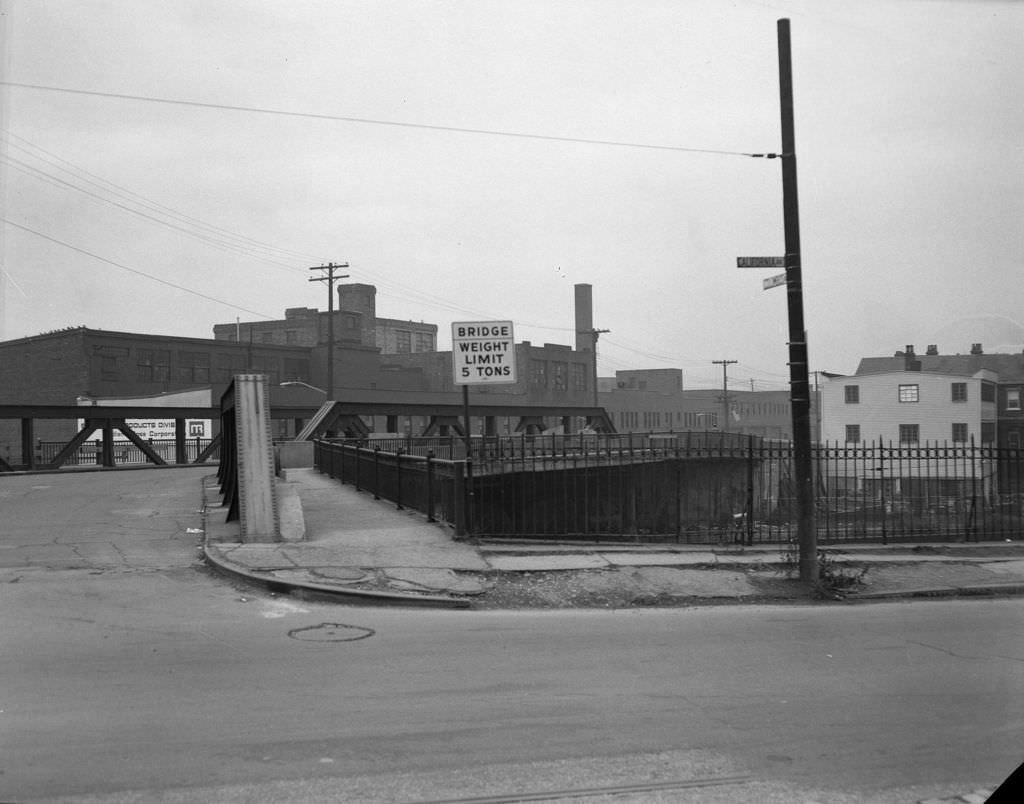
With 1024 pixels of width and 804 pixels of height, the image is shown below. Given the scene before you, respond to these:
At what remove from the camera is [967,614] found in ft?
34.0

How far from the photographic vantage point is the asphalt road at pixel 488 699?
521 centimetres

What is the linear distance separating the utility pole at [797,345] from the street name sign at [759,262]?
0.32 feet

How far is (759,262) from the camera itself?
11875mm

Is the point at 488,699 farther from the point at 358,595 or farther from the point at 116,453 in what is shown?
the point at 116,453

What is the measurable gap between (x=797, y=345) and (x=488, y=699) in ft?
22.4

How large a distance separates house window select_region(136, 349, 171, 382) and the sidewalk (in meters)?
58.7

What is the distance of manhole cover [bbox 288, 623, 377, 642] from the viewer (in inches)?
337

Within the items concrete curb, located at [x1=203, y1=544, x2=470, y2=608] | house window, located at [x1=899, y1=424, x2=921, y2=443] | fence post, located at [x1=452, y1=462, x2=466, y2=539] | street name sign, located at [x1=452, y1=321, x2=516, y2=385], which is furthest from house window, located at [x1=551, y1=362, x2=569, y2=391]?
concrete curb, located at [x1=203, y1=544, x2=470, y2=608]

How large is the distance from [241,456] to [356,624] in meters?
5.98

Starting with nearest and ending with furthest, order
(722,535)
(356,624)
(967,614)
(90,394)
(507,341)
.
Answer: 1. (356,624)
2. (967,614)
3. (507,341)
4. (722,535)
5. (90,394)

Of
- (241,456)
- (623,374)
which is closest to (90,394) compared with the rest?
Result: (241,456)

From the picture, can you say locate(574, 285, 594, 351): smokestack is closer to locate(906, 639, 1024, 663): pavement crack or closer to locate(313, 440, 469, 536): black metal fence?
locate(313, 440, 469, 536): black metal fence

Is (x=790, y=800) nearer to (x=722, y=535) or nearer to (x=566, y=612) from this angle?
(x=566, y=612)

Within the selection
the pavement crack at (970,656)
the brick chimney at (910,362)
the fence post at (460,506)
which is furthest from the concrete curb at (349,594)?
the brick chimney at (910,362)
